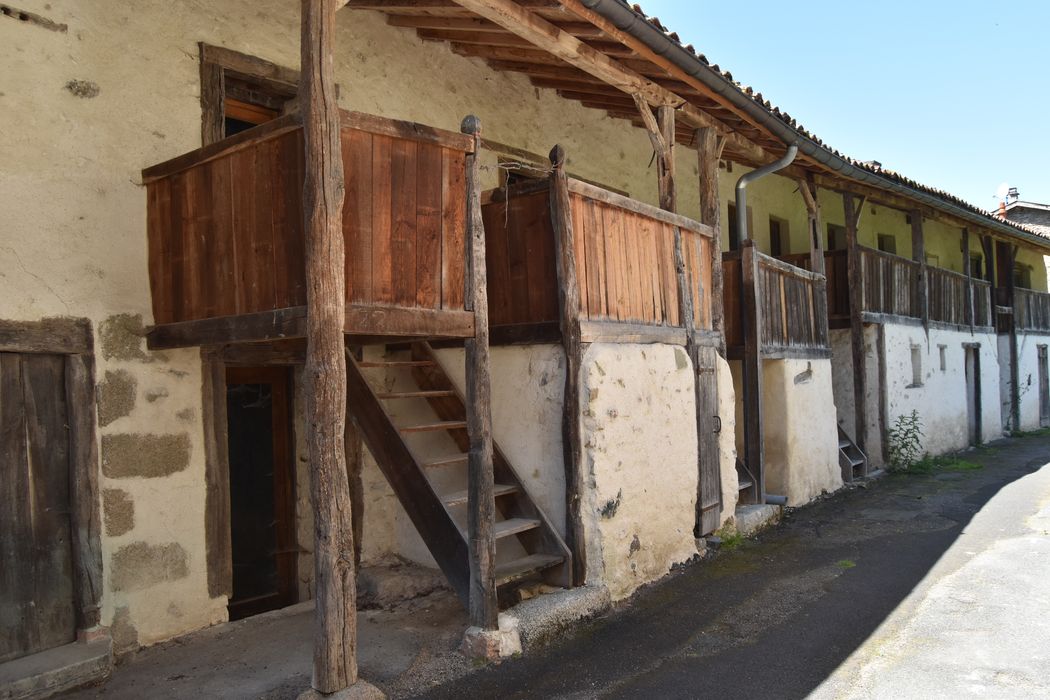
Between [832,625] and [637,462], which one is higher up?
[637,462]

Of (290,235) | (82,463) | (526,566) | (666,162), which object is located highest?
(666,162)

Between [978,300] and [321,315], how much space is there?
1690 cm

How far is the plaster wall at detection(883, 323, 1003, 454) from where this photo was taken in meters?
12.5

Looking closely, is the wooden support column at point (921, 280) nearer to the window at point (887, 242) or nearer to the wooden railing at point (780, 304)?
the window at point (887, 242)

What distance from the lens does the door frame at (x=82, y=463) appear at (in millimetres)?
4301

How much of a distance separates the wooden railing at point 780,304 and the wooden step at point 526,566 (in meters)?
4.35

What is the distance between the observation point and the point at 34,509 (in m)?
4.21

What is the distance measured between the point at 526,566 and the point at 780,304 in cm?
566

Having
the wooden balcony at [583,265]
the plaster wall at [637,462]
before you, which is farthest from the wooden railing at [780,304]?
the wooden balcony at [583,265]

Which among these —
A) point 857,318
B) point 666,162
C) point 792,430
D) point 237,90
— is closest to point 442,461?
point 237,90

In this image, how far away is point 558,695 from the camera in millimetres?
4141

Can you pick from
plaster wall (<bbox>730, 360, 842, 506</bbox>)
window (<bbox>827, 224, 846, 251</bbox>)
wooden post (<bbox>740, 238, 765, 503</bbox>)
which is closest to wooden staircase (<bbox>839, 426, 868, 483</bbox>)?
plaster wall (<bbox>730, 360, 842, 506</bbox>)

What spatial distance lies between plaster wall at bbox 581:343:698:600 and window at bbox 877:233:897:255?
442 inches

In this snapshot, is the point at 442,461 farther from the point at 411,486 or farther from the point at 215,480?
the point at 215,480
